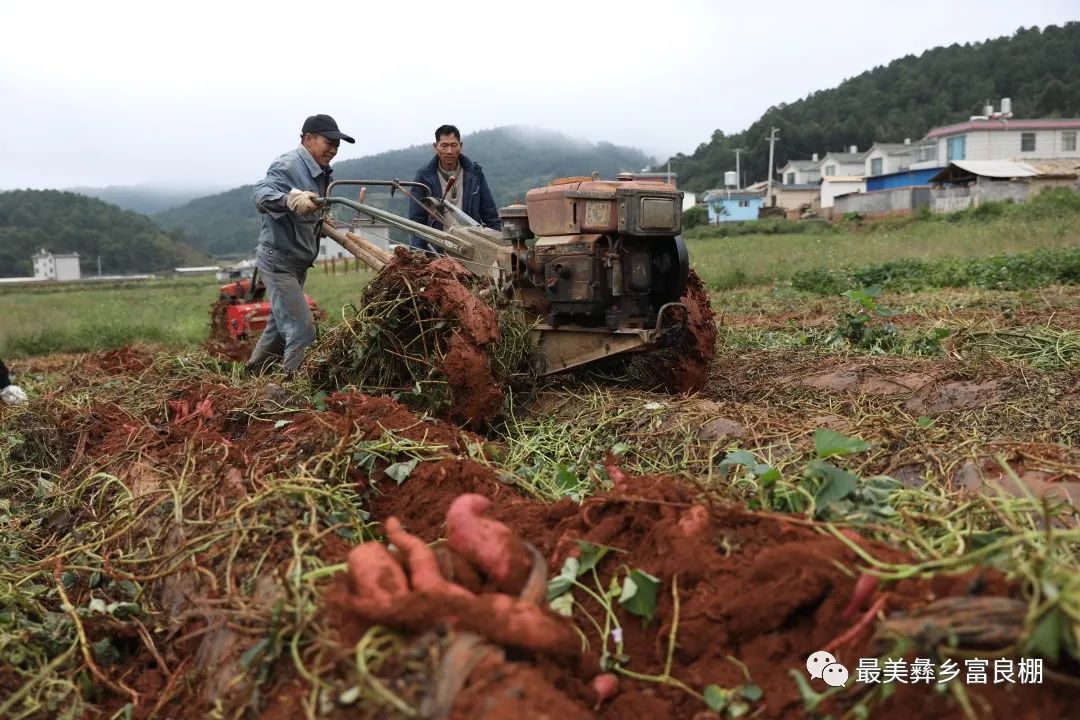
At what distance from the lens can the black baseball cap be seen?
22.0 feet

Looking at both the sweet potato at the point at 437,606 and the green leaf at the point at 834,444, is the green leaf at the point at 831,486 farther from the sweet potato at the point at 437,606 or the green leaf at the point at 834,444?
the sweet potato at the point at 437,606

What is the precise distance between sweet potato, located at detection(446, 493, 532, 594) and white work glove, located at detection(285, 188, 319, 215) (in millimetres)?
4056

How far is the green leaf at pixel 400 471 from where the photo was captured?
3.77 m

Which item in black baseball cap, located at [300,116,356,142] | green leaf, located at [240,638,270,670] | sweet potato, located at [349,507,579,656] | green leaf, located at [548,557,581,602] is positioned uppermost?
black baseball cap, located at [300,116,356,142]

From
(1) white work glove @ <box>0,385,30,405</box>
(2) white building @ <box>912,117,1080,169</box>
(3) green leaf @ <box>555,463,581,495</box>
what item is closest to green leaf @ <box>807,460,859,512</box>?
(3) green leaf @ <box>555,463,581,495</box>

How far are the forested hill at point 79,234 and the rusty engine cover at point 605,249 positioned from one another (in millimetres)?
75070

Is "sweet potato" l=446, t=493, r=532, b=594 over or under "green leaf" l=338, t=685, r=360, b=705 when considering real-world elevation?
over

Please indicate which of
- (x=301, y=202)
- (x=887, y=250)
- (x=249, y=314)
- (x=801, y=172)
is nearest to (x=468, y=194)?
(x=301, y=202)

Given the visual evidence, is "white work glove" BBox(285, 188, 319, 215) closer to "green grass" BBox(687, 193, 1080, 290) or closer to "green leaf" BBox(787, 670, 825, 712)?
"green leaf" BBox(787, 670, 825, 712)

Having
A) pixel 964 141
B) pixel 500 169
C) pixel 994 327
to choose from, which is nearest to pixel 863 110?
pixel 964 141

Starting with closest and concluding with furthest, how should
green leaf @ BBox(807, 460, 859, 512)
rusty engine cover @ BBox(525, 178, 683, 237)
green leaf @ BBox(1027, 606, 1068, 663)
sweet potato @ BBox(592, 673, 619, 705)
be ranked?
green leaf @ BBox(1027, 606, 1068, 663), sweet potato @ BBox(592, 673, 619, 705), green leaf @ BBox(807, 460, 859, 512), rusty engine cover @ BBox(525, 178, 683, 237)

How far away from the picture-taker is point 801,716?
2.02 meters

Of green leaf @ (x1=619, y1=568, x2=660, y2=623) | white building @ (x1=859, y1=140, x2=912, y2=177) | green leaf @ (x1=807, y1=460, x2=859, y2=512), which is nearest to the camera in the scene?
green leaf @ (x1=619, y1=568, x2=660, y2=623)

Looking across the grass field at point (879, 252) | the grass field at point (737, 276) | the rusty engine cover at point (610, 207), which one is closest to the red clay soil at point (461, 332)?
the rusty engine cover at point (610, 207)
